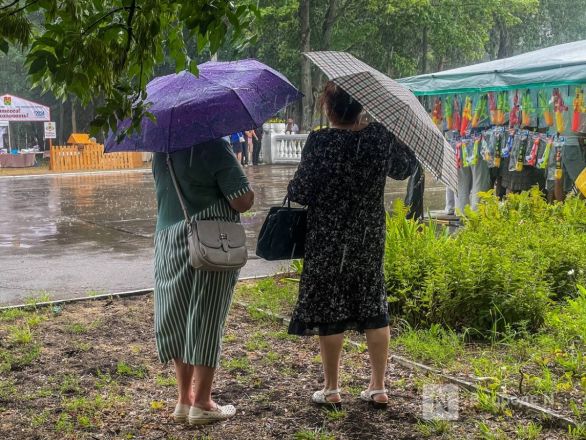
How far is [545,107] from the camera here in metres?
11.0

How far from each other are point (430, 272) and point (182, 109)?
8.31 feet

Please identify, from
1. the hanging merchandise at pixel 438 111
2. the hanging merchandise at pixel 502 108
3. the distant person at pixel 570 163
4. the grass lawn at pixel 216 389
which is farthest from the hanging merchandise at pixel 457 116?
the grass lawn at pixel 216 389

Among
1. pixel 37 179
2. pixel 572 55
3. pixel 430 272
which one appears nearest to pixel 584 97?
pixel 572 55

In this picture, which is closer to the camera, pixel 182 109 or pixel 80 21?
pixel 80 21

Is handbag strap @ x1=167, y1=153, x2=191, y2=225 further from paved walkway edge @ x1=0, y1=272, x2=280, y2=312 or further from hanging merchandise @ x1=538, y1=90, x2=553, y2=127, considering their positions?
hanging merchandise @ x1=538, y1=90, x2=553, y2=127

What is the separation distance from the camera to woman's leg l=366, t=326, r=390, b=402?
14.0 feet

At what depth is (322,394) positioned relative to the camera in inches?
175

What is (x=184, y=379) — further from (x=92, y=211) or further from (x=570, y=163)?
(x=92, y=211)

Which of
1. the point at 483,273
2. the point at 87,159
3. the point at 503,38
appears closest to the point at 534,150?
the point at 483,273

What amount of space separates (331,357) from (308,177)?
98 cm

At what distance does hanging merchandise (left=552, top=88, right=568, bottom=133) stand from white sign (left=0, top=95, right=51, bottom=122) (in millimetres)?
22113

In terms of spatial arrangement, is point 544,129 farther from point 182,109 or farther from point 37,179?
point 37,179

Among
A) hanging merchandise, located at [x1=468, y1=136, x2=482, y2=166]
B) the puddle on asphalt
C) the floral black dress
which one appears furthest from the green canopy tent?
the floral black dress

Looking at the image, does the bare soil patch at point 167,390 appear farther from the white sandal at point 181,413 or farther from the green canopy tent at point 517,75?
the green canopy tent at point 517,75
